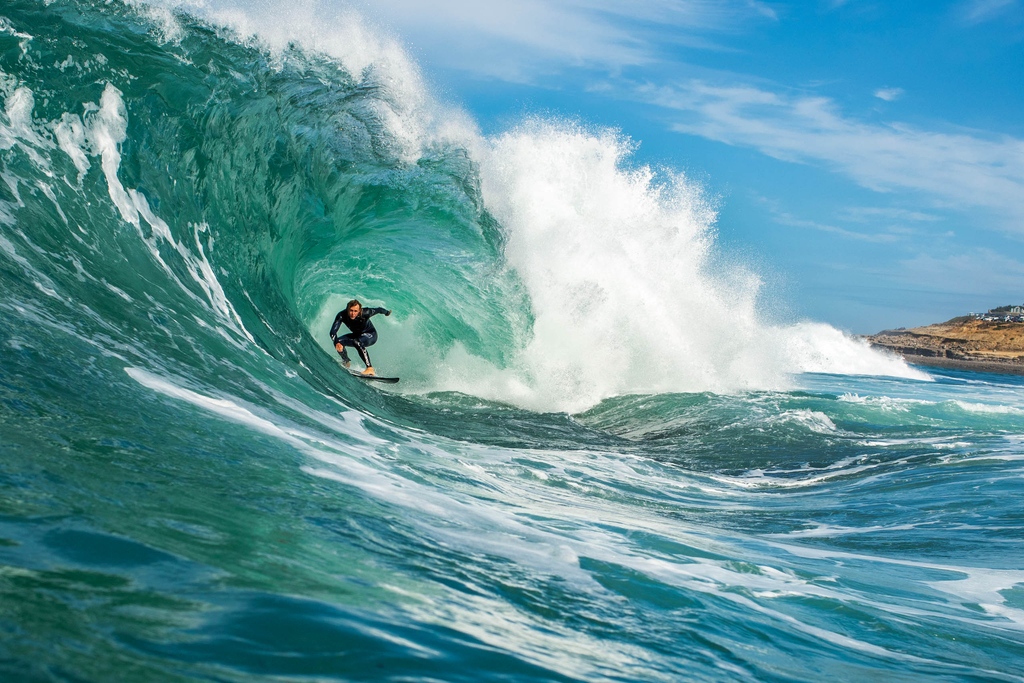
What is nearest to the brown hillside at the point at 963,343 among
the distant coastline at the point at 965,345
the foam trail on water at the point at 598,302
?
the distant coastline at the point at 965,345

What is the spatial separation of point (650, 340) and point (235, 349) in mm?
10007

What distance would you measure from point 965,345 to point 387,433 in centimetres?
8878

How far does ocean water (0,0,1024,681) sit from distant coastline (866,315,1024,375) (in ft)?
213

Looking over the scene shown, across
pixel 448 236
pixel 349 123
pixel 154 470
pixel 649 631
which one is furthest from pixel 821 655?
pixel 448 236

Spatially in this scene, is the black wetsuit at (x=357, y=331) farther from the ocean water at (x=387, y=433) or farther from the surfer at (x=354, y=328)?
the ocean water at (x=387, y=433)

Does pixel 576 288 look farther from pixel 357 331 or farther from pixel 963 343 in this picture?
pixel 963 343

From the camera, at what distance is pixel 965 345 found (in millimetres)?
81938

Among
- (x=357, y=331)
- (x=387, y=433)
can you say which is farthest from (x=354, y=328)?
(x=387, y=433)

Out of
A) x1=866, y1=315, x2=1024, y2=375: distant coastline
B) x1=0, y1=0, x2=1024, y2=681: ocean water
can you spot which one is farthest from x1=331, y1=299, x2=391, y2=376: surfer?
x1=866, y1=315, x2=1024, y2=375: distant coastline

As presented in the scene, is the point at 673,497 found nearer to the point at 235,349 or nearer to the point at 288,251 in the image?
the point at 235,349

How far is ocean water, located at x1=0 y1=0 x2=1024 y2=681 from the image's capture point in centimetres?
239

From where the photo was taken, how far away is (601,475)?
23.7 ft

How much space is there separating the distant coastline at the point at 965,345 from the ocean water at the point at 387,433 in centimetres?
6497

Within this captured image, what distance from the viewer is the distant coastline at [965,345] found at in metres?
73.0
